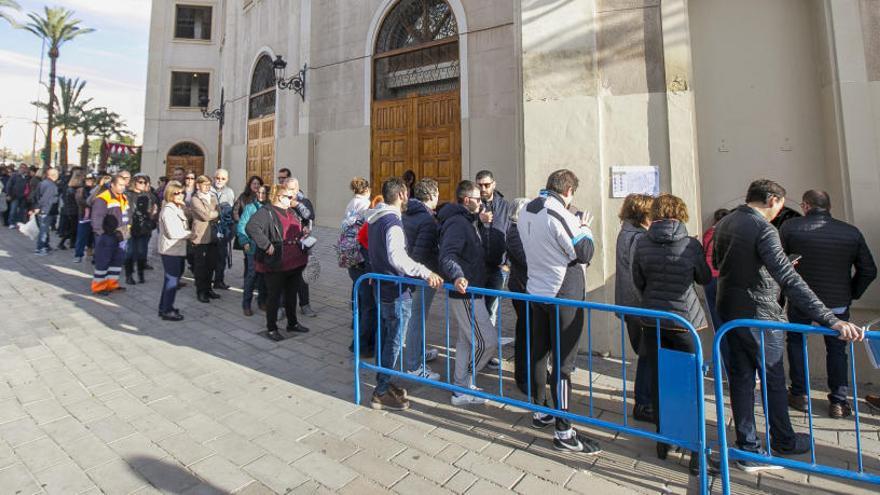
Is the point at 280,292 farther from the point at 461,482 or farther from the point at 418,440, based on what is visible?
the point at 461,482

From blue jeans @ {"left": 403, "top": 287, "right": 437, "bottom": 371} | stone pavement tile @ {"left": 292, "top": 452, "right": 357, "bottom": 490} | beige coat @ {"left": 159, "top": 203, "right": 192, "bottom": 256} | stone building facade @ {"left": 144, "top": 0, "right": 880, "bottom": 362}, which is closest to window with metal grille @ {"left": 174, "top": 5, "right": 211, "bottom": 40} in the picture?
beige coat @ {"left": 159, "top": 203, "right": 192, "bottom": 256}

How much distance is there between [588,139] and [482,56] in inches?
231

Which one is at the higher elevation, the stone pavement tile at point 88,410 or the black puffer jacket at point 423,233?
the black puffer jacket at point 423,233

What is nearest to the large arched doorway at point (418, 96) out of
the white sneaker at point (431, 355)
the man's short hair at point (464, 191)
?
the white sneaker at point (431, 355)

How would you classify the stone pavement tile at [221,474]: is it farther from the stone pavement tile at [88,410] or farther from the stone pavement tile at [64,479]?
the stone pavement tile at [88,410]

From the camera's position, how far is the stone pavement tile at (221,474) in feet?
9.52

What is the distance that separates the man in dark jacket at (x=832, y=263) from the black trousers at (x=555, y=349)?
2032 mm

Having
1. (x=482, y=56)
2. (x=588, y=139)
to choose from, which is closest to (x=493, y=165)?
(x=482, y=56)

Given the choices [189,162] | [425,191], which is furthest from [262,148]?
[425,191]

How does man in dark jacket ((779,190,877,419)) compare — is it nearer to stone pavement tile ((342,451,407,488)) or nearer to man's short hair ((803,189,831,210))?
man's short hair ((803,189,831,210))

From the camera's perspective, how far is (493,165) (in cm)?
1023

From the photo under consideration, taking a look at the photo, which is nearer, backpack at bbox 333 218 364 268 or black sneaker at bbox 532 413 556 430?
black sneaker at bbox 532 413 556 430

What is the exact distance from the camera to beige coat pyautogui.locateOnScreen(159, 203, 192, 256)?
631cm

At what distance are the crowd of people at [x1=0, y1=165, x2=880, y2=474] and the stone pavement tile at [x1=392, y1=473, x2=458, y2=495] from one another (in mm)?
843
